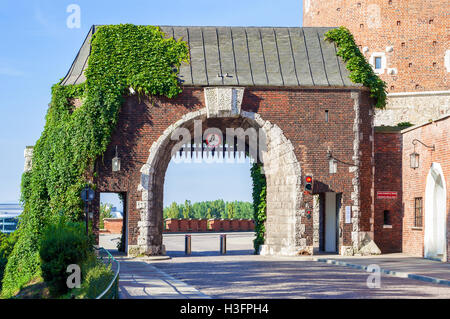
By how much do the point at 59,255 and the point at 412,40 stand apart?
102 feet

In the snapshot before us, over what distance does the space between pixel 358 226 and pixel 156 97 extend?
896cm

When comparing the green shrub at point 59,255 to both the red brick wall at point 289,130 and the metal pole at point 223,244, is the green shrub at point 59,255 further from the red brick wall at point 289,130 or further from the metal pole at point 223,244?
the metal pole at point 223,244

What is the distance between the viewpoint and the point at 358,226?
89.0 ft

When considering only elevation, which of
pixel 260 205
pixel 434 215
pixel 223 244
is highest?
pixel 260 205

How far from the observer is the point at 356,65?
90.8 feet

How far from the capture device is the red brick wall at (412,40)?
41719mm

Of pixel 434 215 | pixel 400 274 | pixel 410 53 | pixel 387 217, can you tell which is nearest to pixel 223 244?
pixel 387 217

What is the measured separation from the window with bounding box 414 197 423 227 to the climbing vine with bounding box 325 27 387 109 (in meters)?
4.00

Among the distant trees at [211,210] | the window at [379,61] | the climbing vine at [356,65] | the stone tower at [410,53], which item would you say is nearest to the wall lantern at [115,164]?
the climbing vine at [356,65]

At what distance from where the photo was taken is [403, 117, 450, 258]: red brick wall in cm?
2386

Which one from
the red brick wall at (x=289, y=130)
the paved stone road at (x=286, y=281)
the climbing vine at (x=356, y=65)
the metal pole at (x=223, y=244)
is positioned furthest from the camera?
the metal pole at (x=223, y=244)

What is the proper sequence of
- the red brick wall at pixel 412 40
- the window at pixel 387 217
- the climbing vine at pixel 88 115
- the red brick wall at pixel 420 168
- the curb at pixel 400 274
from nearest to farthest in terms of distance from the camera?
the curb at pixel 400 274, the red brick wall at pixel 420 168, the climbing vine at pixel 88 115, the window at pixel 387 217, the red brick wall at pixel 412 40

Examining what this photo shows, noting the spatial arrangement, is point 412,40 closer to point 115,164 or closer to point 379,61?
point 379,61

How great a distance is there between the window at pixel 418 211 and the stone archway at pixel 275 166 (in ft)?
14.0
